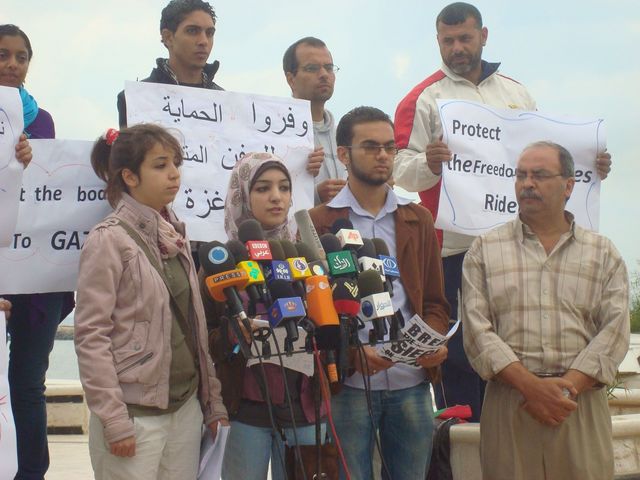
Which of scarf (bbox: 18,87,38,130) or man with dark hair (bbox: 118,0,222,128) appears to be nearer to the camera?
scarf (bbox: 18,87,38,130)

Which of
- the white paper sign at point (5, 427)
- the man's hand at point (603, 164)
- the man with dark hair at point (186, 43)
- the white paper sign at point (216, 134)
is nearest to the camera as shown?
the white paper sign at point (5, 427)

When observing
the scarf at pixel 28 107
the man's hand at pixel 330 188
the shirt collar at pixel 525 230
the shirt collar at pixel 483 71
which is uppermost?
the shirt collar at pixel 483 71

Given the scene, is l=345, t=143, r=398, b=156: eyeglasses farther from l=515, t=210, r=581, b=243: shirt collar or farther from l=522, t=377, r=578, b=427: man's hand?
l=522, t=377, r=578, b=427: man's hand

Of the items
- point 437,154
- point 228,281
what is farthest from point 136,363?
point 437,154

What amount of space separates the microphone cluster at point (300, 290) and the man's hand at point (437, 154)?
1.93 meters

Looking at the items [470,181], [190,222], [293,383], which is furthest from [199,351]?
[470,181]

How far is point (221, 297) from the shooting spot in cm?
391

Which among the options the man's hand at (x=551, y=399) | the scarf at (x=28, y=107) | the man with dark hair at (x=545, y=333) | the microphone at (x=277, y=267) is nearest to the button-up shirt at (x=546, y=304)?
the man with dark hair at (x=545, y=333)

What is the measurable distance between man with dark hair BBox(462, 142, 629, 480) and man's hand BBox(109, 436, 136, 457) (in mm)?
1683

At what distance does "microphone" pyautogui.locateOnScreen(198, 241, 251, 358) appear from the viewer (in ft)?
12.5

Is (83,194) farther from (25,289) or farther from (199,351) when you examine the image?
(199,351)

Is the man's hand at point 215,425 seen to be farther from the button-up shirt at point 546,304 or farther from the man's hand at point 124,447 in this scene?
the button-up shirt at point 546,304

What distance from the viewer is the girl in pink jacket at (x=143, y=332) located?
4.18 m

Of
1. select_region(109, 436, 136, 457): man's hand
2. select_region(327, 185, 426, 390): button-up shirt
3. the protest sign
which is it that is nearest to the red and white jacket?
select_region(327, 185, 426, 390): button-up shirt
